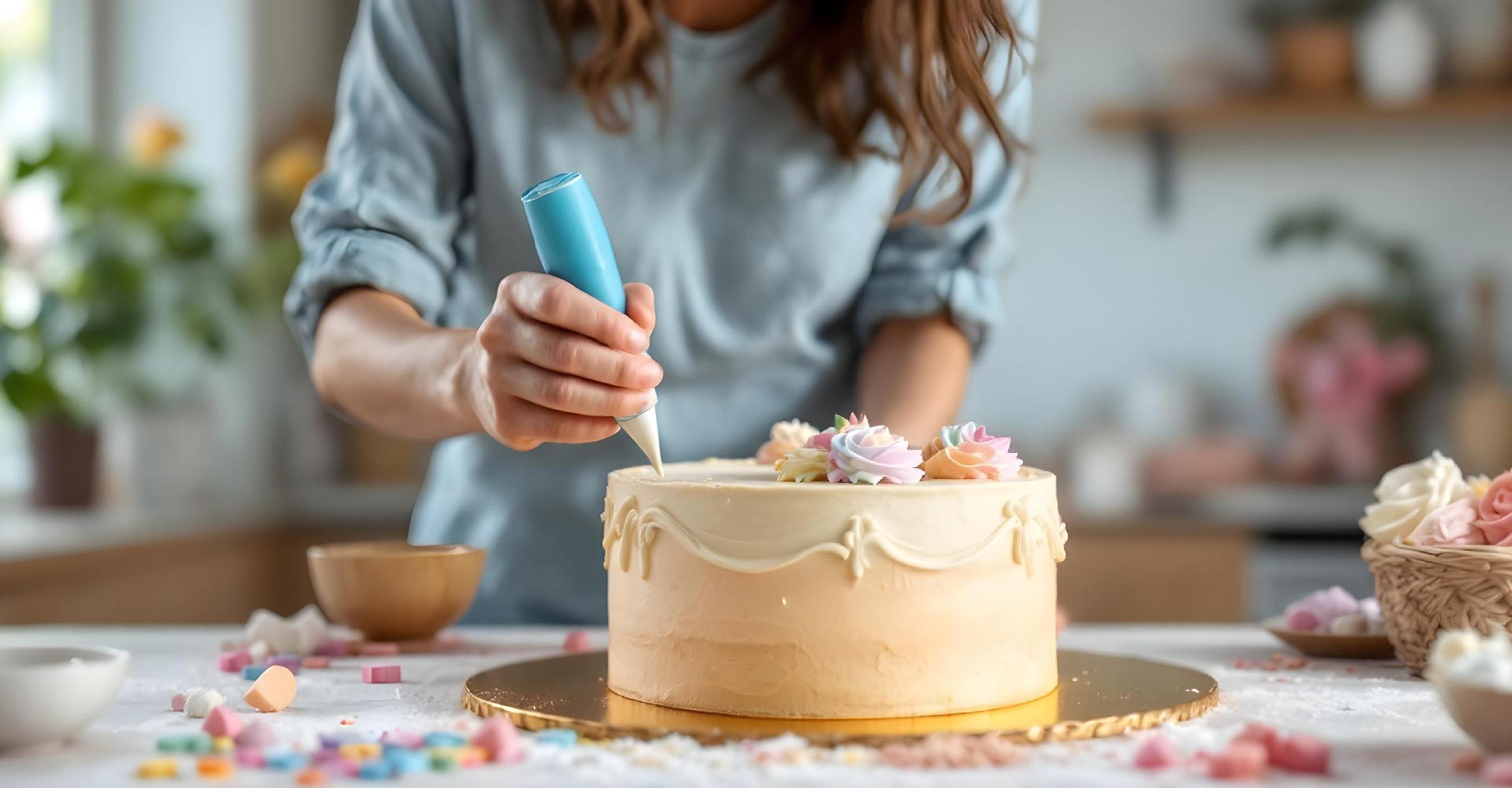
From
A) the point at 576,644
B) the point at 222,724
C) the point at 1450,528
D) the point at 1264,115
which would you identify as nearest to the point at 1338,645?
the point at 1450,528

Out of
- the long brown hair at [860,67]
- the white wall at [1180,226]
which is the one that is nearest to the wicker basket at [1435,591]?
the long brown hair at [860,67]

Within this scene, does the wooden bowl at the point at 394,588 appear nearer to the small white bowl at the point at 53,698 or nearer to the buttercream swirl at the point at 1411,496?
the small white bowl at the point at 53,698

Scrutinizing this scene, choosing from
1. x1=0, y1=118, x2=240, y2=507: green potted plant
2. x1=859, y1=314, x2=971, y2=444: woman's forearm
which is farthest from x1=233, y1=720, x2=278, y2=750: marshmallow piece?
x1=0, y1=118, x2=240, y2=507: green potted plant

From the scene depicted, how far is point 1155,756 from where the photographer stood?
0.72 metres

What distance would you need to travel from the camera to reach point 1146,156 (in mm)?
3502

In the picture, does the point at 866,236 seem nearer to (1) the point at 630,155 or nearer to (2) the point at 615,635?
(1) the point at 630,155

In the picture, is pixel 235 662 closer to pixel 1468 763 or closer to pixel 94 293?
pixel 1468 763

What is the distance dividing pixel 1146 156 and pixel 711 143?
236cm

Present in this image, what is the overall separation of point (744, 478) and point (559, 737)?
0.27 meters

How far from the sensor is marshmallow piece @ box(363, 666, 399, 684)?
0.99 metres

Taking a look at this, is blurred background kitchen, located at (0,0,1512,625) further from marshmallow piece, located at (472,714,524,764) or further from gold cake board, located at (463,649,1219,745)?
marshmallow piece, located at (472,714,524,764)

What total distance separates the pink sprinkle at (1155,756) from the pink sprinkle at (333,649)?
2.14ft

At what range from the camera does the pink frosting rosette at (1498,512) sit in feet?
3.12

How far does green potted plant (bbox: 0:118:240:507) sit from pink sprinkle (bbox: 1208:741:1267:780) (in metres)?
2.17
